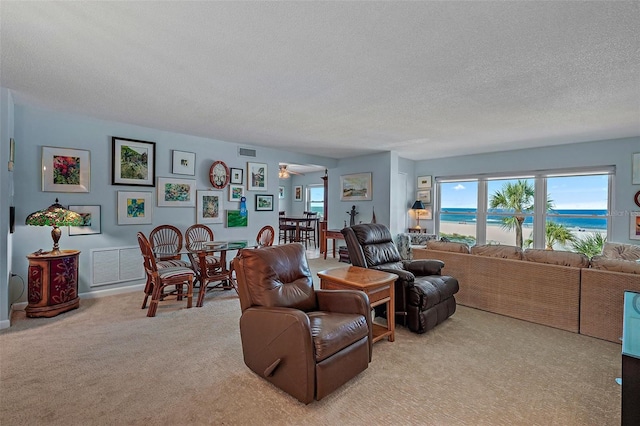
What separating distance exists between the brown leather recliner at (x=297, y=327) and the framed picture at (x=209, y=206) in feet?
10.7

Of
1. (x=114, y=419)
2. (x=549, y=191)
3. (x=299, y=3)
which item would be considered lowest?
(x=114, y=419)

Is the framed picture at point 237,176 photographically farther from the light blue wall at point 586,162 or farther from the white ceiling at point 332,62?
the light blue wall at point 586,162

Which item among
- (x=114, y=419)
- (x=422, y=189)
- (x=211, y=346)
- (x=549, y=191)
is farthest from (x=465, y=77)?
(x=422, y=189)

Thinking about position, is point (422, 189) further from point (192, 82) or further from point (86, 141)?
point (86, 141)

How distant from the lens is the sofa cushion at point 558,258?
3029mm

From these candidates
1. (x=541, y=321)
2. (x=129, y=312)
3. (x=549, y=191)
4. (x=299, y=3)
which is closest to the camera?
(x=299, y=3)

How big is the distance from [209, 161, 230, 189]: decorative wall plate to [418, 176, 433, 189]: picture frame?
4718 millimetres

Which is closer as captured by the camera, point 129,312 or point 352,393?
point 352,393

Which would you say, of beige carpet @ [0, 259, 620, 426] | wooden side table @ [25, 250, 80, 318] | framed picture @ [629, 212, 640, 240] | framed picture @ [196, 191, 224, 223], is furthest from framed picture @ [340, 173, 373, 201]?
wooden side table @ [25, 250, 80, 318]

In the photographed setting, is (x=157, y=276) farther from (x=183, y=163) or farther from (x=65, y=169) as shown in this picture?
(x=183, y=163)

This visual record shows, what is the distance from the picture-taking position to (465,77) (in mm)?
2691

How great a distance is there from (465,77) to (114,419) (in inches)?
142

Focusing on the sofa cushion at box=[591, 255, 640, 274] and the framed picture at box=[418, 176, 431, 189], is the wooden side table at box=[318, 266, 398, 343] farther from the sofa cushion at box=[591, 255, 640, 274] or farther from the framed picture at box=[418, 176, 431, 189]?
the framed picture at box=[418, 176, 431, 189]

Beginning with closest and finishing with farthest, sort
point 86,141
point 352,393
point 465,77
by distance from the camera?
point 352,393, point 465,77, point 86,141
